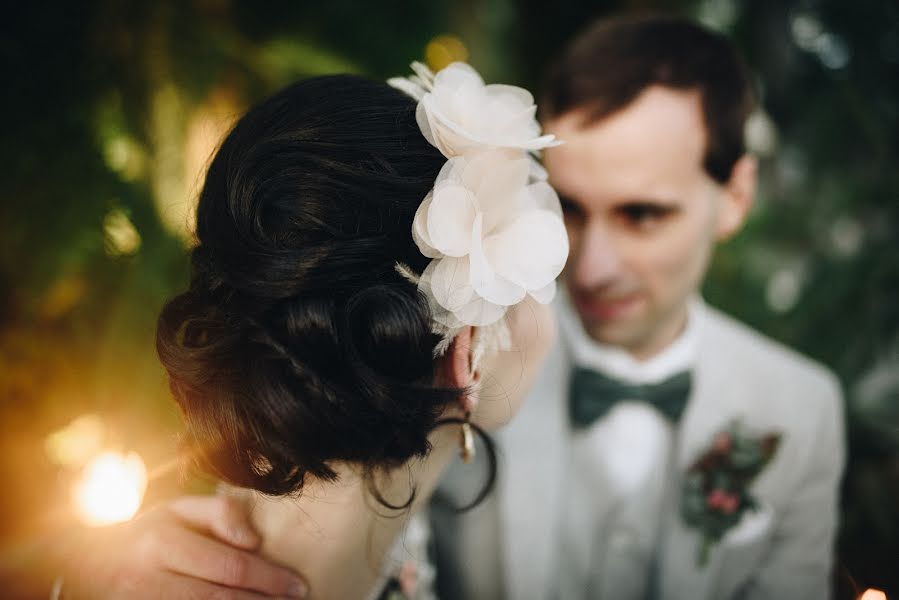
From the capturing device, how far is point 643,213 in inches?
53.4

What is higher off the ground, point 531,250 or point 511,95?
point 511,95

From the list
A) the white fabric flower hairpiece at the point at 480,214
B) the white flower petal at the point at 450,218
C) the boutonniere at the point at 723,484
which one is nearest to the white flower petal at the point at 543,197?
the white fabric flower hairpiece at the point at 480,214

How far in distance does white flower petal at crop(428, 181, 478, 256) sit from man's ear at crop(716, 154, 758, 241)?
1.15 metres

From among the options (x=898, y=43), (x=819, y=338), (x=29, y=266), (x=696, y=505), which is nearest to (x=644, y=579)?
(x=696, y=505)

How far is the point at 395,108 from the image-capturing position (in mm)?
726

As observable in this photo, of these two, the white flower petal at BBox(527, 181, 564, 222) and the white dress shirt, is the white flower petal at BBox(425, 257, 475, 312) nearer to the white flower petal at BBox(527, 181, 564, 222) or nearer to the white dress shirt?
the white flower petal at BBox(527, 181, 564, 222)

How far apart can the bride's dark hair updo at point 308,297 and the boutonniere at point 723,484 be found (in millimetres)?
1046

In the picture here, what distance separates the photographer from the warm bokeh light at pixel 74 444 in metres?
1.50

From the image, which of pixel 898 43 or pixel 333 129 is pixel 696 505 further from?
pixel 898 43

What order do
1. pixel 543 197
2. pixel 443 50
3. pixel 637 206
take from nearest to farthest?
pixel 543 197
pixel 637 206
pixel 443 50

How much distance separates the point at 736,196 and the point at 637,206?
0.41 metres

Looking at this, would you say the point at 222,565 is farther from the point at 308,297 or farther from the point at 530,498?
the point at 530,498

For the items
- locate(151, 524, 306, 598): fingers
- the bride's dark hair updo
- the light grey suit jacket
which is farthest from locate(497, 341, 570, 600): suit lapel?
the bride's dark hair updo

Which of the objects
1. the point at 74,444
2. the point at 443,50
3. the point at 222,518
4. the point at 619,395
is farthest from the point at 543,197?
the point at 74,444
